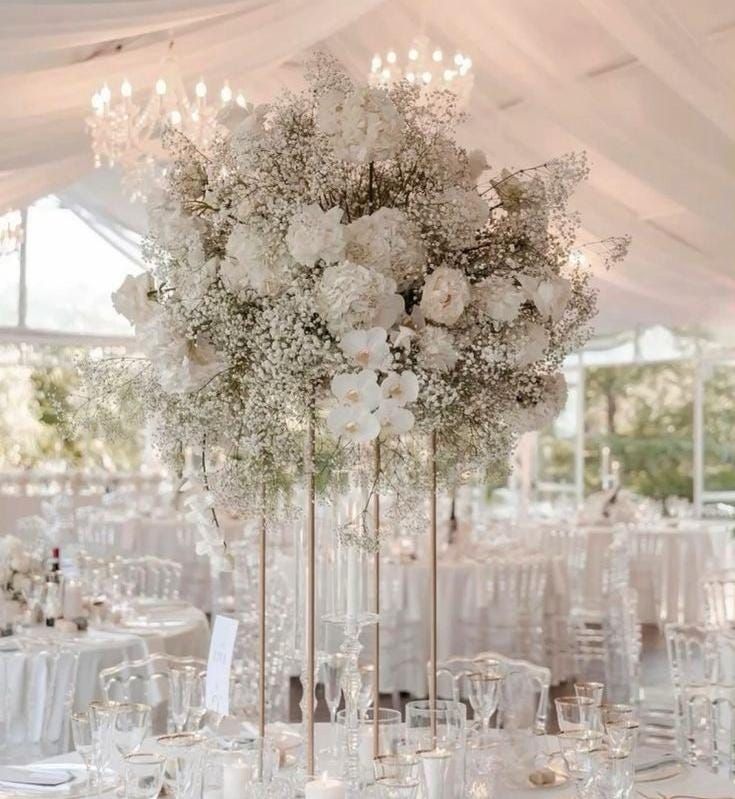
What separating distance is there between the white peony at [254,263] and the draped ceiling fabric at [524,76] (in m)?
2.27

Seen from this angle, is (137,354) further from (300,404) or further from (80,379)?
(300,404)

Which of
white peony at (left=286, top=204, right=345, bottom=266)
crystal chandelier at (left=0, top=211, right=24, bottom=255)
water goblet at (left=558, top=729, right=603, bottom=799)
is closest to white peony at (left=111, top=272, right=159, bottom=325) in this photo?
white peony at (left=286, top=204, right=345, bottom=266)

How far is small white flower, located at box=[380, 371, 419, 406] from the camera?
201 centimetres

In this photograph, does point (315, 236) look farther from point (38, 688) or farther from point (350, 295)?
point (38, 688)

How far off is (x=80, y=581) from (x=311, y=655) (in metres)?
3.37

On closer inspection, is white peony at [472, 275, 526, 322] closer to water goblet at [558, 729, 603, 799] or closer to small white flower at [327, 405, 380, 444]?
small white flower at [327, 405, 380, 444]

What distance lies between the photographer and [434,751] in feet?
7.55

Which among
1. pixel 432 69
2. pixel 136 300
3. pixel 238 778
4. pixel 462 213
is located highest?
pixel 432 69

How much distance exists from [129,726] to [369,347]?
41.0 inches

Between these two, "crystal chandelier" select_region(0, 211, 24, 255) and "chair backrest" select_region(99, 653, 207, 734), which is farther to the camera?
"crystal chandelier" select_region(0, 211, 24, 255)

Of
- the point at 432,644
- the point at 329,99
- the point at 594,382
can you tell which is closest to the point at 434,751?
the point at 432,644

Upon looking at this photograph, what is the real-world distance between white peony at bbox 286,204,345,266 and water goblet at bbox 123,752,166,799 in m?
0.94

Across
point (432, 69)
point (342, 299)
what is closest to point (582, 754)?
point (342, 299)

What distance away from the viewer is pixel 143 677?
4176mm
